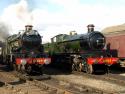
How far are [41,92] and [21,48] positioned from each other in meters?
7.59

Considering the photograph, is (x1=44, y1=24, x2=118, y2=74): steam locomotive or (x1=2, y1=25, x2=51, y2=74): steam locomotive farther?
(x1=44, y1=24, x2=118, y2=74): steam locomotive

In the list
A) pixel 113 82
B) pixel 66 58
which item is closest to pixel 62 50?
pixel 66 58

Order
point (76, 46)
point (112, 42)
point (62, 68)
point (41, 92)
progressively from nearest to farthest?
point (41, 92) < point (76, 46) < point (112, 42) < point (62, 68)

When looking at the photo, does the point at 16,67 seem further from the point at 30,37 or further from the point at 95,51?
the point at 95,51

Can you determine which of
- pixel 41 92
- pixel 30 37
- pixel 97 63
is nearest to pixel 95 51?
pixel 97 63

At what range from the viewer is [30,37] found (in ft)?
61.7

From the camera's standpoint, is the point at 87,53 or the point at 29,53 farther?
the point at 87,53

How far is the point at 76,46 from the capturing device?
2059 cm

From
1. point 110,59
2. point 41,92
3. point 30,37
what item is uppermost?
point 30,37

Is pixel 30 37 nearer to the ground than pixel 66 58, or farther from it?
farther from it

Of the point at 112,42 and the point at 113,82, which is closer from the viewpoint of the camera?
the point at 113,82

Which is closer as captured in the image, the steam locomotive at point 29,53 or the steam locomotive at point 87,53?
the steam locomotive at point 29,53

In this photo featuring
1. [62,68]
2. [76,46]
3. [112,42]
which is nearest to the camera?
[76,46]

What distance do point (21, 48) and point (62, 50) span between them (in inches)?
196
